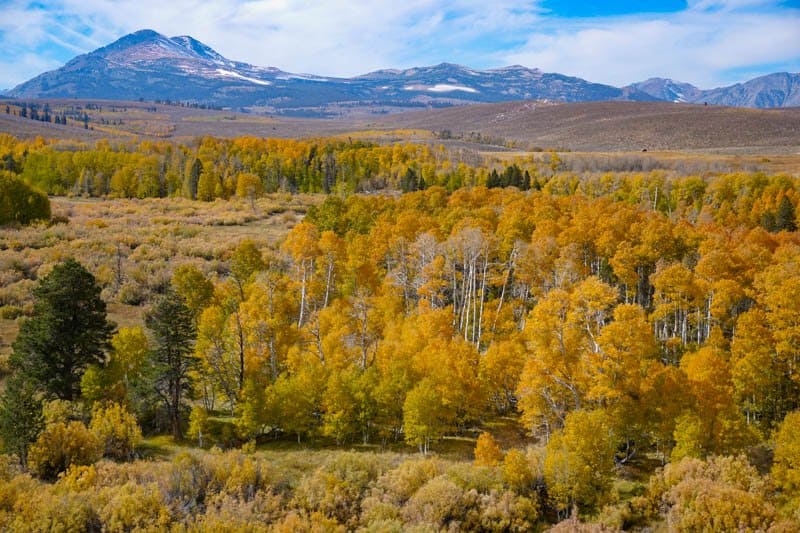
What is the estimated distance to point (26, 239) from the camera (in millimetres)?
74500

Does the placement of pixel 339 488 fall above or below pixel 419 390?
below

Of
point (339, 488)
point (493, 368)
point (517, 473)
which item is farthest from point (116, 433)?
point (493, 368)

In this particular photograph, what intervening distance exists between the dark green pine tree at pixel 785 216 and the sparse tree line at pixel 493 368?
63.4ft

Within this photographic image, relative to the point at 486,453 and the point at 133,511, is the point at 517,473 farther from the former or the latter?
the point at 133,511

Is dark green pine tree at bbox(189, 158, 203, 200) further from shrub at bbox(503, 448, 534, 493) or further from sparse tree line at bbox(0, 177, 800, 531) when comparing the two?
shrub at bbox(503, 448, 534, 493)

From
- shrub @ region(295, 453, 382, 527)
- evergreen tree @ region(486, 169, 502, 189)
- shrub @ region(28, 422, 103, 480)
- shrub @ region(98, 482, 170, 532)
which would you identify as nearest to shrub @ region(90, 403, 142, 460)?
shrub @ region(28, 422, 103, 480)

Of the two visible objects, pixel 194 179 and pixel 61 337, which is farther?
pixel 194 179

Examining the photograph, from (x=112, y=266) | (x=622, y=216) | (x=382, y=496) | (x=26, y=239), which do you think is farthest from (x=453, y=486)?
(x=26, y=239)

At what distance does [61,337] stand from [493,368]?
25.6 m

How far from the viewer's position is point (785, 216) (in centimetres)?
6888

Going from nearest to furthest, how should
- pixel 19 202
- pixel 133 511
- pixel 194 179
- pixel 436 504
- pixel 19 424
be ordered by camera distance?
pixel 133 511 < pixel 436 504 < pixel 19 424 < pixel 19 202 < pixel 194 179

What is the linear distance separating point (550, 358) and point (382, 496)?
1108 centimetres

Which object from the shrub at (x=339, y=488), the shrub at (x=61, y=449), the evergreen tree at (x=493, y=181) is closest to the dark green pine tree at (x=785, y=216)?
the evergreen tree at (x=493, y=181)

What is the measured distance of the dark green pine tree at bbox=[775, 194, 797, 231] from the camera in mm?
68562
